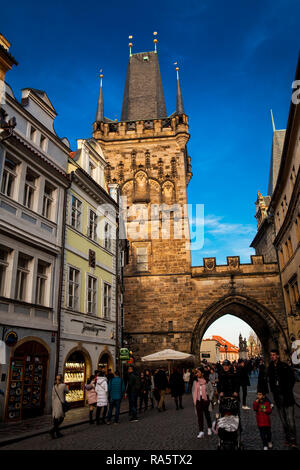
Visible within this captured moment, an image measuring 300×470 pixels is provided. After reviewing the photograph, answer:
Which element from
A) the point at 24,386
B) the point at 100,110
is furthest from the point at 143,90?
the point at 24,386

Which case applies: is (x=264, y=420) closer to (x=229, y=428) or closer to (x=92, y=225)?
(x=229, y=428)

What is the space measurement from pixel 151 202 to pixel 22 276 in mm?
19800

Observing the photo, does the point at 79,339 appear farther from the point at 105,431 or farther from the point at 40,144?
the point at 40,144

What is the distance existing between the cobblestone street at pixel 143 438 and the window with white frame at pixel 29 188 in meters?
6.86

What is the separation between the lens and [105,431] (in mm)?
8906

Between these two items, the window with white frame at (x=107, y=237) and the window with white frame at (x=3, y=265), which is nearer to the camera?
the window with white frame at (x=3, y=265)

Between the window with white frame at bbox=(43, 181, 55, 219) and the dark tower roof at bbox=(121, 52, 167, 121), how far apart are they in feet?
73.3

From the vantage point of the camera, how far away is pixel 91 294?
1627cm

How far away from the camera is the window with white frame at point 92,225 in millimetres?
17011

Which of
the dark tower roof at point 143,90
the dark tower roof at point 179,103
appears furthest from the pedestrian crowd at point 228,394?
the dark tower roof at point 143,90

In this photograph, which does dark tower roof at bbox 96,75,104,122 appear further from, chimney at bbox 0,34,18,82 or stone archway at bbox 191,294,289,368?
chimney at bbox 0,34,18,82

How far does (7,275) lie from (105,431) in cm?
507

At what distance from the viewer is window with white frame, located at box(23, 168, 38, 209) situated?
1271cm

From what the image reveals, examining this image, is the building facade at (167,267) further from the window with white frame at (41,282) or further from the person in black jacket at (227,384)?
the person in black jacket at (227,384)
